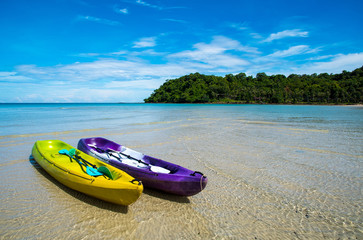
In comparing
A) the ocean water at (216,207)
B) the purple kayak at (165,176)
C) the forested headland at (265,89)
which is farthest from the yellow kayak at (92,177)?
the forested headland at (265,89)

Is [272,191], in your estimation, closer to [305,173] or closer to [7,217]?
[305,173]

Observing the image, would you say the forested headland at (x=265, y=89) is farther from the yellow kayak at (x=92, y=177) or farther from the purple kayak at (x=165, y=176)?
the yellow kayak at (x=92, y=177)

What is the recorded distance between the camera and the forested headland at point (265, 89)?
108m

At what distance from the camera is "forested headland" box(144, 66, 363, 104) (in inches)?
4232

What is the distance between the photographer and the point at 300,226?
3.97m

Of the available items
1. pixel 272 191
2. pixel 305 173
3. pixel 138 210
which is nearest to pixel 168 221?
pixel 138 210

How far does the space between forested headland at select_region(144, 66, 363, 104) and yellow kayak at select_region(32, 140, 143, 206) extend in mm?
127743

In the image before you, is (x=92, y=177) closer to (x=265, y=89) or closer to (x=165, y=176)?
(x=165, y=176)

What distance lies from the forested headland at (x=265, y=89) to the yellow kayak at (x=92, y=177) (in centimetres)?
12774

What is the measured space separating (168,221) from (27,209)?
10.7 feet

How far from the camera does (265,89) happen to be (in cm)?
13725

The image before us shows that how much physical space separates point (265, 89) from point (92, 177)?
14712 centimetres

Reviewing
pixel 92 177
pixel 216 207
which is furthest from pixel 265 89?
pixel 92 177

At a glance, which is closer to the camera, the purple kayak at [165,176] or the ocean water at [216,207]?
the ocean water at [216,207]
